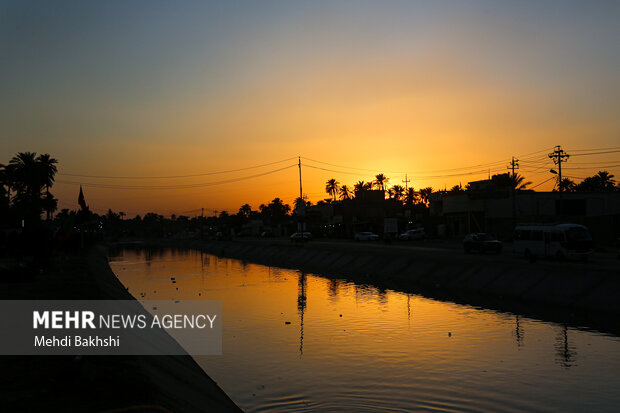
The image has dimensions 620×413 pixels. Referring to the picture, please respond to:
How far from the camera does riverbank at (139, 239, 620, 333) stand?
28375 millimetres

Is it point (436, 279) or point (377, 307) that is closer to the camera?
point (377, 307)

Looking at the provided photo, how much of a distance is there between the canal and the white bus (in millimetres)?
11186

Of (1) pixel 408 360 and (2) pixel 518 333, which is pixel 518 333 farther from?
(1) pixel 408 360

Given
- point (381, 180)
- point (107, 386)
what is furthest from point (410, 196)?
point (107, 386)

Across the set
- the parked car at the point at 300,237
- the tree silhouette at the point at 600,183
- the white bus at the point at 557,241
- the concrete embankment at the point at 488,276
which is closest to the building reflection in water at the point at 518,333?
the concrete embankment at the point at 488,276

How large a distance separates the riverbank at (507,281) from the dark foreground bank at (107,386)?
19.9 metres

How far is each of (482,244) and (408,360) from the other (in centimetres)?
3308

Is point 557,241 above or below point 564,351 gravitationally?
above

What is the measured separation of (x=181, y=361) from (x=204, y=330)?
9.66 metres

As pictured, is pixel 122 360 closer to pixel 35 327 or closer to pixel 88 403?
pixel 88 403

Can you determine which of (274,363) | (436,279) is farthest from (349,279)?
(274,363)

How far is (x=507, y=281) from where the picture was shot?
36.0m

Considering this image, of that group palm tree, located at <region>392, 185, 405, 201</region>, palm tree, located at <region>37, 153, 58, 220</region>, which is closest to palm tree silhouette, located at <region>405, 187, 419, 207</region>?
palm tree, located at <region>392, 185, 405, 201</region>

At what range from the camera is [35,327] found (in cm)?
1727
